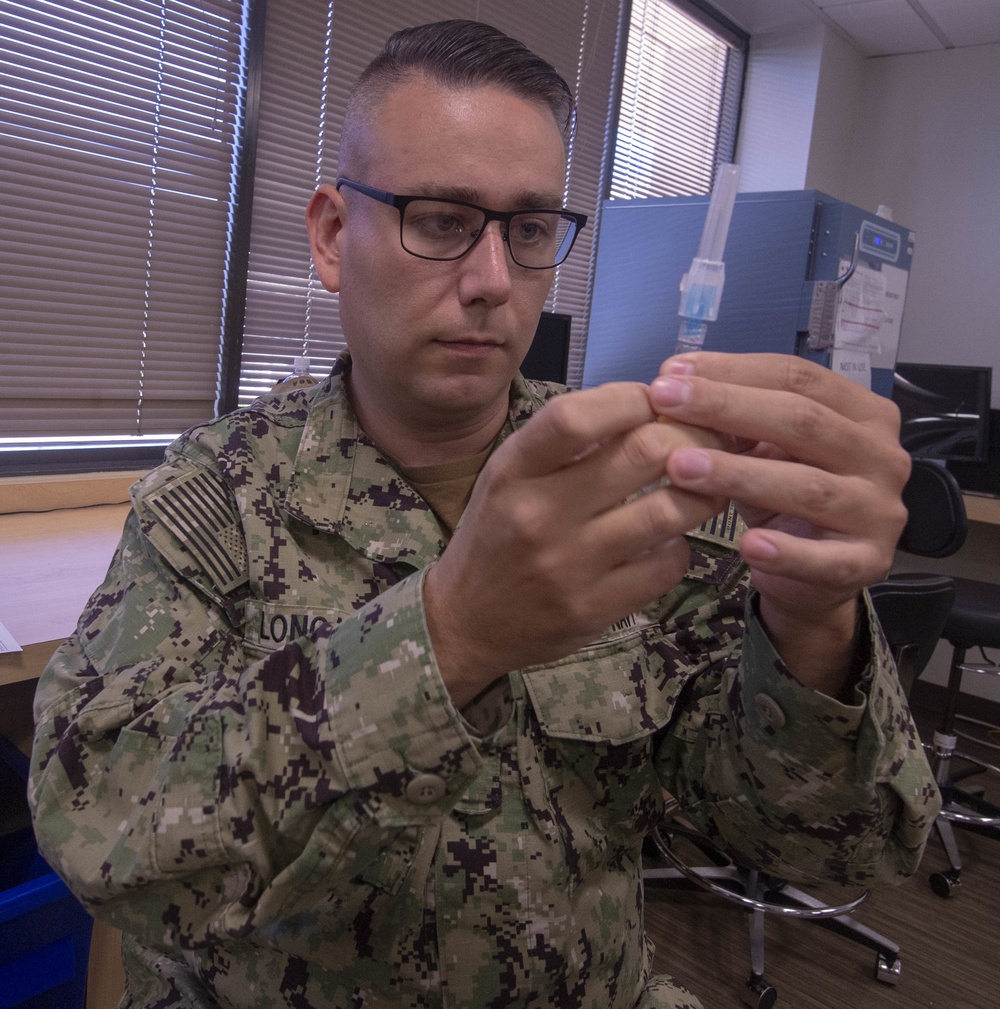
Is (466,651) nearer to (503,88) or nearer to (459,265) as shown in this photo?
(459,265)

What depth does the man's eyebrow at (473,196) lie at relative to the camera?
34.9 inches

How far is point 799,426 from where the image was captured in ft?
1.84

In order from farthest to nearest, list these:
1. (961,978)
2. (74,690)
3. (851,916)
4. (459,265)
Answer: (851,916) < (961,978) < (459,265) < (74,690)

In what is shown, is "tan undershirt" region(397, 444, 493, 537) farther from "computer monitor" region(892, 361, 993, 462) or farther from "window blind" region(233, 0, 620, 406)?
"computer monitor" region(892, 361, 993, 462)

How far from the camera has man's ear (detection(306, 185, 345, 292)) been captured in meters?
1.01

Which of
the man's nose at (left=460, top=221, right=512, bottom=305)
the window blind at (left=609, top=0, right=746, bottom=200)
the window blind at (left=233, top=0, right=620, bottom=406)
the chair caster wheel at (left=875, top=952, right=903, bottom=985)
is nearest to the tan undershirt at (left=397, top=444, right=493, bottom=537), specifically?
the man's nose at (left=460, top=221, right=512, bottom=305)

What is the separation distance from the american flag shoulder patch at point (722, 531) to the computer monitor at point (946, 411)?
266 centimetres

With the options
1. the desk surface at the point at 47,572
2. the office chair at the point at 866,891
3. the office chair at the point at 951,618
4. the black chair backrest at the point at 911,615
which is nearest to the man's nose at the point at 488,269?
the desk surface at the point at 47,572

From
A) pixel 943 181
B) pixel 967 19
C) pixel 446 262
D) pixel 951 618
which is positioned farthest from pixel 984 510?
pixel 446 262

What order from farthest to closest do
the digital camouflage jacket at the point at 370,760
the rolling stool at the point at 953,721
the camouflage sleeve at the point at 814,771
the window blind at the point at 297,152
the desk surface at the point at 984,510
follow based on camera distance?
the desk surface at the point at 984,510
the rolling stool at the point at 953,721
the window blind at the point at 297,152
the camouflage sleeve at the point at 814,771
the digital camouflage jacket at the point at 370,760

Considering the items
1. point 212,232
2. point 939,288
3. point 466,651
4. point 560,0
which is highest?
point 560,0

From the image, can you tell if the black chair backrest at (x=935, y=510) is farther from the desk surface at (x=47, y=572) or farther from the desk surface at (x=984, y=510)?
the desk surface at (x=47, y=572)

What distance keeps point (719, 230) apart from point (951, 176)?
3.26 m

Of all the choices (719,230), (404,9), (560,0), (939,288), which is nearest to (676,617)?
(719,230)
